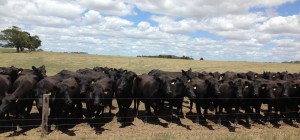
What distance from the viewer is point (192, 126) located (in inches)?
571

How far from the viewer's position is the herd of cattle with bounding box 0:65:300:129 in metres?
13.5

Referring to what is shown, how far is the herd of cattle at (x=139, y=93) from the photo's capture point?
13.5 metres

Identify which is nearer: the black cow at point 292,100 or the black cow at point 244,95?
the black cow at point 244,95

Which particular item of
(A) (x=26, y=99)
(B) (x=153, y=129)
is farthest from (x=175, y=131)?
(A) (x=26, y=99)

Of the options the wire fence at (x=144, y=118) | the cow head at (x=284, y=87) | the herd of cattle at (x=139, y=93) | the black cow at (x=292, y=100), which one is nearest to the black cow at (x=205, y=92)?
the herd of cattle at (x=139, y=93)

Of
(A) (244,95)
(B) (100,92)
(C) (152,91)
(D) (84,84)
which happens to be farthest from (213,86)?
(D) (84,84)

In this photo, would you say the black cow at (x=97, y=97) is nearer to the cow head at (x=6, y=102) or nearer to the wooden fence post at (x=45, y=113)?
the wooden fence post at (x=45, y=113)

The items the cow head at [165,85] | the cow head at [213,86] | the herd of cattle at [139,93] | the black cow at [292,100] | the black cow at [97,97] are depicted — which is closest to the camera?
the herd of cattle at [139,93]

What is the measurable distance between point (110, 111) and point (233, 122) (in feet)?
17.3

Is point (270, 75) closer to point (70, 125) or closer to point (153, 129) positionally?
point (153, 129)

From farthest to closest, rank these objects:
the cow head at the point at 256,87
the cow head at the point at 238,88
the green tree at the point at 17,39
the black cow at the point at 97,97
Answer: the green tree at the point at 17,39 → the cow head at the point at 256,87 → the cow head at the point at 238,88 → the black cow at the point at 97,97

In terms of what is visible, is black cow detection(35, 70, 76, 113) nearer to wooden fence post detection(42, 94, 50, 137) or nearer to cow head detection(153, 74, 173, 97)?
wooden fence post detection(42, 94, 50, 137)

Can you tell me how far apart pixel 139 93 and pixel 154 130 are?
3102 millimetres

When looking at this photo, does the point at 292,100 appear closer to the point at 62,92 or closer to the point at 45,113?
the point at 62,92
